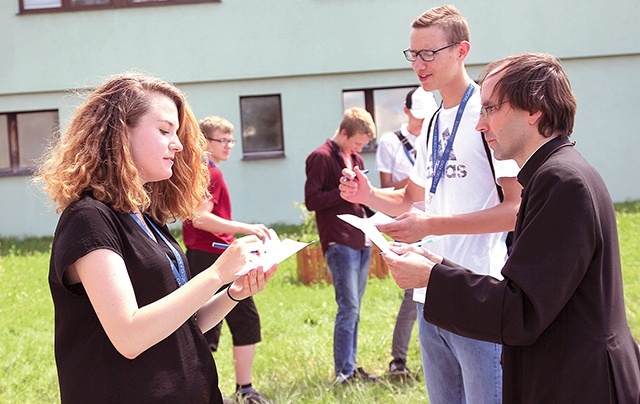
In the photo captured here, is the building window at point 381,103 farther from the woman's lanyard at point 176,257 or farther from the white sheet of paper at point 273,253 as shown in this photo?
the woman's lanyard at point 176,257

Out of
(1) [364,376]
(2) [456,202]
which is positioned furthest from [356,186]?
(1) [364,376]

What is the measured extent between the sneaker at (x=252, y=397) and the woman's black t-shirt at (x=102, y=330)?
3.33 metres

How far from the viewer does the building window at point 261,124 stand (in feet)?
55.9

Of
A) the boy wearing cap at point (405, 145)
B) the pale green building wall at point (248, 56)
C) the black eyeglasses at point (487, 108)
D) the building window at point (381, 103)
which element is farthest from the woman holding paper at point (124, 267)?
the building window at point (381, 103)

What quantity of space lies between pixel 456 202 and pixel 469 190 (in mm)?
83

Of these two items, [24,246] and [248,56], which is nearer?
[24,246]

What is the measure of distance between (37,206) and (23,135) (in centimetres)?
164

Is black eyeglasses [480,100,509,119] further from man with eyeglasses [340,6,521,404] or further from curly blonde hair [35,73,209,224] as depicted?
curly blonde hair [35,73,209,224]

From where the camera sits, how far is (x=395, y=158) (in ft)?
24.7

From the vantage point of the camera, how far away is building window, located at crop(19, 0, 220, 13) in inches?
656

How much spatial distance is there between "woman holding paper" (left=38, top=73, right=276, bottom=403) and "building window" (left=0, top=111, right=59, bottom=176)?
49.8 feet

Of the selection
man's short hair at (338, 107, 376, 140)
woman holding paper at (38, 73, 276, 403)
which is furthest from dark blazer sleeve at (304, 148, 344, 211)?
woman holding paper at (38, 73, 276, 403)

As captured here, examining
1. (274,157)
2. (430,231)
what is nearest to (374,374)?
(430,231)

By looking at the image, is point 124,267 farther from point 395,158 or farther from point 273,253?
point 395,158
